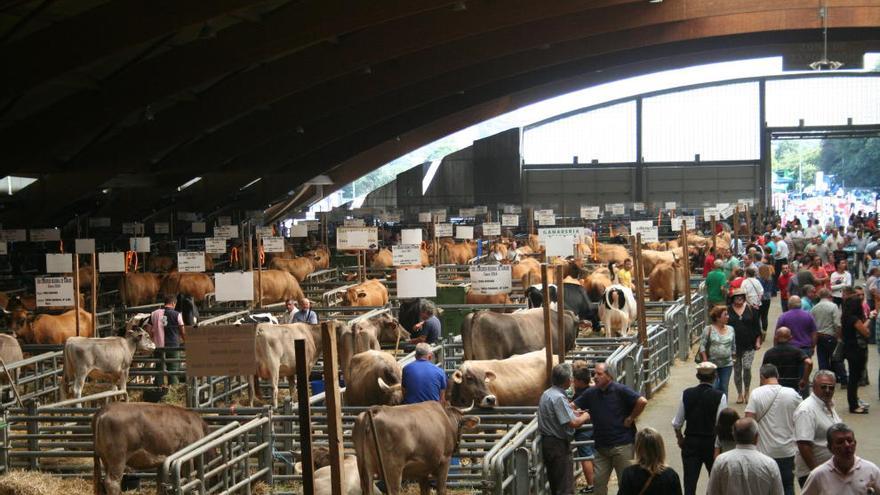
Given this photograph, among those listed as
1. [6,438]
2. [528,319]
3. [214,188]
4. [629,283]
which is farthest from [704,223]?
[6,438]

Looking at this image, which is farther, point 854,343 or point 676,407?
point 676,407

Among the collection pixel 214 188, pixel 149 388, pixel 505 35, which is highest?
pixel 505 35

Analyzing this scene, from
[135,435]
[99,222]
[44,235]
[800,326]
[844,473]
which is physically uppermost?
[99,222]

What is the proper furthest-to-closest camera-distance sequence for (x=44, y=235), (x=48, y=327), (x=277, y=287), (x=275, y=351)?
(x=44, y=235)
(x=277, y=287)
(x=48, y=327)
(x=275, y=351)

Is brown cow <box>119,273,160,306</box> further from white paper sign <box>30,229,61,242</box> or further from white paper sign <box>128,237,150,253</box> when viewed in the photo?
white paper sign <box>30,229,61,242</box>

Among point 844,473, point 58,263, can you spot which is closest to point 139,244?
point 58,263

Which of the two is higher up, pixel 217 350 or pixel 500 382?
pixel 217 350

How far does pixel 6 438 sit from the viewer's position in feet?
41.5

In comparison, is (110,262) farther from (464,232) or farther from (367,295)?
(464,232)

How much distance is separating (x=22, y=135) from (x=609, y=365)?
64.9ft

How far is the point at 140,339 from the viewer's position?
16656 millimetres

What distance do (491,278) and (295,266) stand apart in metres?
12.0

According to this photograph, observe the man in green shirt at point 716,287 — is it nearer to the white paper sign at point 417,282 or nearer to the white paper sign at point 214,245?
the white paper sign at point 417,282

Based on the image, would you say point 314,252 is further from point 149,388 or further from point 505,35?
point 149,388
